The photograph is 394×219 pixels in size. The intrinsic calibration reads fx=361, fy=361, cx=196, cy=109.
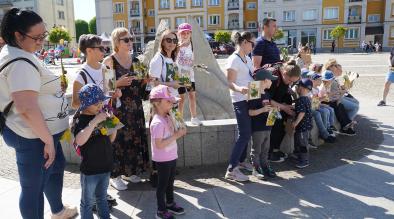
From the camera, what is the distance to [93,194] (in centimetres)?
336

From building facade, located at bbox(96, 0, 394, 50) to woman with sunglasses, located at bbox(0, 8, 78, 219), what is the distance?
146ft

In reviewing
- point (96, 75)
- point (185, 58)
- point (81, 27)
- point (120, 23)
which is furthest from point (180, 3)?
point (96, 75)

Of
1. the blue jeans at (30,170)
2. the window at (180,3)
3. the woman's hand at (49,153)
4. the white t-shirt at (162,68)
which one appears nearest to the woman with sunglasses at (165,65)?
the white t-shirt at (162,68)

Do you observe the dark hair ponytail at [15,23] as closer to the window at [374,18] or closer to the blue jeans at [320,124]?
the blue jeans at [320,124]

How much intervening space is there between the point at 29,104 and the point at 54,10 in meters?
66.2

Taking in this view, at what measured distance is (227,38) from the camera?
4769 cm

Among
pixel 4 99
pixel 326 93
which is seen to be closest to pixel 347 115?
pixel 326 93

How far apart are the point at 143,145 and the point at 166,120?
1.08m

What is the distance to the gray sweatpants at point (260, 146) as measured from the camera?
4.65 m

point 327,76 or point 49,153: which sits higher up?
point 327,76

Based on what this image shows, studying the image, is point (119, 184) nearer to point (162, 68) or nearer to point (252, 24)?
point (162, 68)

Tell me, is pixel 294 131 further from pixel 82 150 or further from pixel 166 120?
pixel 82 150

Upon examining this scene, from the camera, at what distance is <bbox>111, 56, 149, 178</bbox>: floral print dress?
4.32 m

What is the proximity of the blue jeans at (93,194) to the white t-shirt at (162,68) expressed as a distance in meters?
1.49
